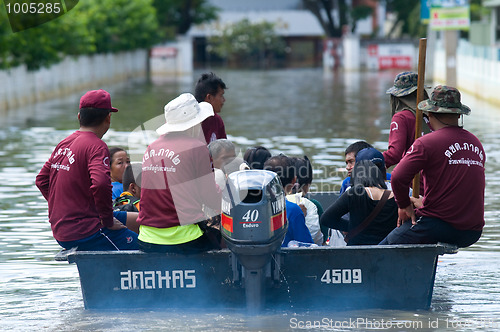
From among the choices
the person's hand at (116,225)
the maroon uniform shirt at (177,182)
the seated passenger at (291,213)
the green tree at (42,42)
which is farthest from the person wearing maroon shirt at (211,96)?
the green tree at (42,42)

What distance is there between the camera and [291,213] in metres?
7.41

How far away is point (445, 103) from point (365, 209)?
1.09 meters

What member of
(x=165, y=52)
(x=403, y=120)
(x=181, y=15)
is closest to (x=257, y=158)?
(x=403, y=120)

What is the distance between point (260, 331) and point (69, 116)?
74.9ft

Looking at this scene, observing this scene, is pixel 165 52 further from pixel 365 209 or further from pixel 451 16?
pixel 365 209

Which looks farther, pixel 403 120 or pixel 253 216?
pixel 403 120

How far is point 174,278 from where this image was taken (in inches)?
279

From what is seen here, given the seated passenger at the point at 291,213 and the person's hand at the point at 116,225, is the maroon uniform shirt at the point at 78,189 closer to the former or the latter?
the person's hand at the point at 116,225

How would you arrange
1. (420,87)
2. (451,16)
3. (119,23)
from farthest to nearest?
1. (119,23)
2. (451,16)
3. (420,87)

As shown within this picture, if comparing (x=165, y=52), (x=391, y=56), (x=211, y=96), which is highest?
(x=211, y=96)

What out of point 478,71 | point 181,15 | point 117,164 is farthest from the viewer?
point 181,15

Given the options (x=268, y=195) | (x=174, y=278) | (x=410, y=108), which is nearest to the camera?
(x=268, y=195)

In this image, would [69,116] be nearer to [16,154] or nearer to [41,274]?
[16,154]

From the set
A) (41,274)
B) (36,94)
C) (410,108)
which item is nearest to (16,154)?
(41,274)
